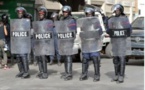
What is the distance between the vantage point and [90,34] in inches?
398

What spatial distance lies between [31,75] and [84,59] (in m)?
1.95

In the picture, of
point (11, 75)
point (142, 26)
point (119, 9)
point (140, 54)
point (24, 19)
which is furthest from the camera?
point (142, 26)

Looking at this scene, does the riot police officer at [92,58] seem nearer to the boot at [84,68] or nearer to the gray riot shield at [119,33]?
the boot at [84,68]

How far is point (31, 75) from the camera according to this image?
448 inches

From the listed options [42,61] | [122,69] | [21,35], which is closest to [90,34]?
[122,69]

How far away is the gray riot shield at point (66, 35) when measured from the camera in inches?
408

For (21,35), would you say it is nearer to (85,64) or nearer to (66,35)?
(66,35)

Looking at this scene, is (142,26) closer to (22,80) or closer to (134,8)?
(22,80)

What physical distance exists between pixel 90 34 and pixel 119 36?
2.45 feet

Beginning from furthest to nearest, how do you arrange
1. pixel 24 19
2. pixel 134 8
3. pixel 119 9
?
pixel 134 8, pixel 24 19, pixel 119 9

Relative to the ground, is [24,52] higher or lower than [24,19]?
lower

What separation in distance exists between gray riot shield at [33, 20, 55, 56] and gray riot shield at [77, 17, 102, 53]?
0.93 metres

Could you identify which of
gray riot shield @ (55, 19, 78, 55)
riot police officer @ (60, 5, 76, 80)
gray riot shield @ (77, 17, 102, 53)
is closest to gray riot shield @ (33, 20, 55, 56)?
gray riot shield @ (55, 19, 78, 55)

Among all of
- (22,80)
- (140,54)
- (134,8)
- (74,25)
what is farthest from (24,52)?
(134,8)
